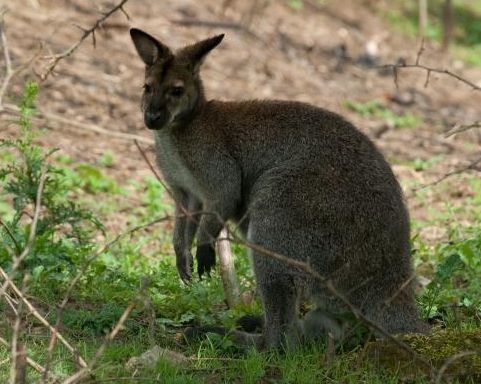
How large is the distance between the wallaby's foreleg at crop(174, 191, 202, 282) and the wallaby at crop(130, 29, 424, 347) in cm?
17

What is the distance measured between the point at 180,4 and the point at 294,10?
2.88m

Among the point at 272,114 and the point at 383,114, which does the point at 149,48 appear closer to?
the point at 272,114

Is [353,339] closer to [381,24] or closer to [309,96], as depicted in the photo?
[309,96]

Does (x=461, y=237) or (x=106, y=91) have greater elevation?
(x=106, y=91)

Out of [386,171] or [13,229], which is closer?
[386,171]

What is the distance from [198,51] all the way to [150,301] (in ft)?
5.71

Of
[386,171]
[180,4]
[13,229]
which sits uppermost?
[180,4]

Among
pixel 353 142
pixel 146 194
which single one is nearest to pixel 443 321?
pixel 353 142

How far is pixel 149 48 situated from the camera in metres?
6.04

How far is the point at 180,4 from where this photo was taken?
1447 centimetres

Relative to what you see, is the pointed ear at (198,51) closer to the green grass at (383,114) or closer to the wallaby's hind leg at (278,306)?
the wallaby's hind leg at (278,306)

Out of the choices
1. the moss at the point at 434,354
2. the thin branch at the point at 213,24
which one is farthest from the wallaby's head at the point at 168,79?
the thin branch at the point at 213,24

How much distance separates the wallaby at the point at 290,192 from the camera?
5.27 metres

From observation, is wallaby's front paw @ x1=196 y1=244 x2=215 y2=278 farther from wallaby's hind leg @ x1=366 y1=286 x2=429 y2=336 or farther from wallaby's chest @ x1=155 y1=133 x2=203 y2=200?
wallaby's hind leg @ x1=366 y1=286 x2=429 y2=336
